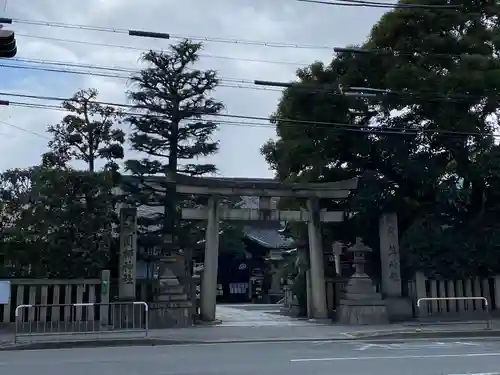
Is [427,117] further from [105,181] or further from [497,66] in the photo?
[105,181]

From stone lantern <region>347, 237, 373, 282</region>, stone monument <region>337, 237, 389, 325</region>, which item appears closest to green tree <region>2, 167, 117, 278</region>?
stone monument <region>337, 237, 389, 325</region>

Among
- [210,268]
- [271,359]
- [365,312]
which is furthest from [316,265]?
[271,359]

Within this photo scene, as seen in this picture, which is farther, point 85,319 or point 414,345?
point 85,319

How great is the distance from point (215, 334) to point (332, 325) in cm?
437

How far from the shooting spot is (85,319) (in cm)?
1798

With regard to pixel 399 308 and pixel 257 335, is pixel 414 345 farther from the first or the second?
pixel 399 308

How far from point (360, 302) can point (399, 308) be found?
6.45 ft

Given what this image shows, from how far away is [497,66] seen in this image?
20734mm

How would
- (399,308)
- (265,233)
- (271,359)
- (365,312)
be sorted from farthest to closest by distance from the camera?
(265,233)
(399,308)
(365,312)
(271,359)

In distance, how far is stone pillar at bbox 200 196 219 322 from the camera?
1989cm

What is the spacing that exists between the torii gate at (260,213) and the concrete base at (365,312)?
134 cm

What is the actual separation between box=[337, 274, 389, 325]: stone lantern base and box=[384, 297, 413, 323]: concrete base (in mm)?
791

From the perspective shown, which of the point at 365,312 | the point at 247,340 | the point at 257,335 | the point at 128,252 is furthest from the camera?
the point at 365,312

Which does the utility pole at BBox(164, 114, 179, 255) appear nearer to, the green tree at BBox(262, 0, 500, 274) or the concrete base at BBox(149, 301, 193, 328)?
the concrete base at BBox(149, 301, 193, 328)
